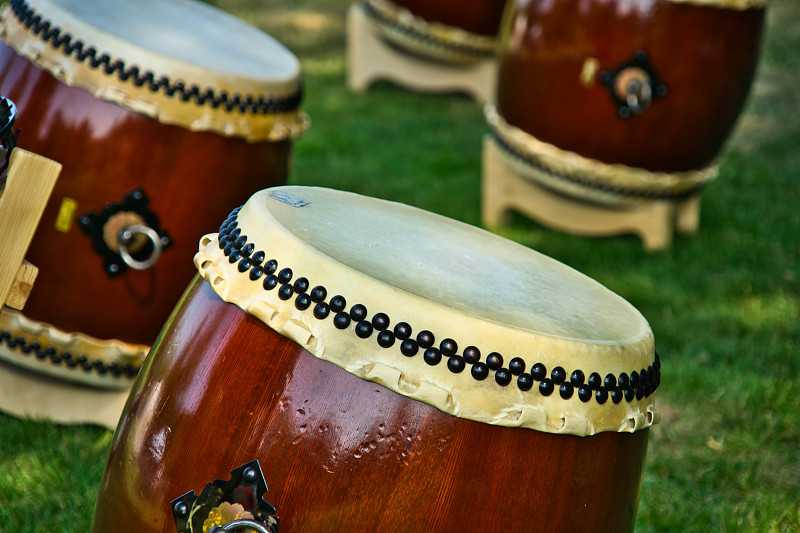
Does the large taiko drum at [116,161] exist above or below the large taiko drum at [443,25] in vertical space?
above

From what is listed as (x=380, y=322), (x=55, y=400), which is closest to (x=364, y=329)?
(x=380, y=322)

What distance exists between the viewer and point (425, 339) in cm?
95

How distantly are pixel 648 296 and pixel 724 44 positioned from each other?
0.78m

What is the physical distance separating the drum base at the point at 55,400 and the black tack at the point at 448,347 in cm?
100

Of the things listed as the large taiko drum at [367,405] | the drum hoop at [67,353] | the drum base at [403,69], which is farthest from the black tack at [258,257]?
the drum base at [403,69]

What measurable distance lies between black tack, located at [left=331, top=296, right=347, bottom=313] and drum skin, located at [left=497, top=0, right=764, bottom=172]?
1906mm

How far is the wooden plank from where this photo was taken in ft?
3.57

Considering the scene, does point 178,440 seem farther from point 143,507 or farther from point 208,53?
point 208,53

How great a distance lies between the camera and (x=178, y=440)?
1.00m

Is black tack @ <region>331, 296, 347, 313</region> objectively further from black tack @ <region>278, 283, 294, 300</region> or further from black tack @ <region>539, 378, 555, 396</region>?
black tack @ <region>539, 378, 555, 396</region>

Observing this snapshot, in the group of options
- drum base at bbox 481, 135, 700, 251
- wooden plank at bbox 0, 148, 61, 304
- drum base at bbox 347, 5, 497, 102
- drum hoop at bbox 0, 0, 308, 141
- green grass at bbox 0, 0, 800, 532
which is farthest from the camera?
drum base at bbox 347, 5, 497, 102

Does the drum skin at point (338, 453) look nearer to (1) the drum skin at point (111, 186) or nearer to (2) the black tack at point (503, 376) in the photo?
(2) the black tack at point (503, 376)

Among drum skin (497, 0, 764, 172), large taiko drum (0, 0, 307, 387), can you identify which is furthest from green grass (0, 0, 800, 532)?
drum skin (497, 0, 764, 172)

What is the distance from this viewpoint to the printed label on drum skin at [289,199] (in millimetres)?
1149
